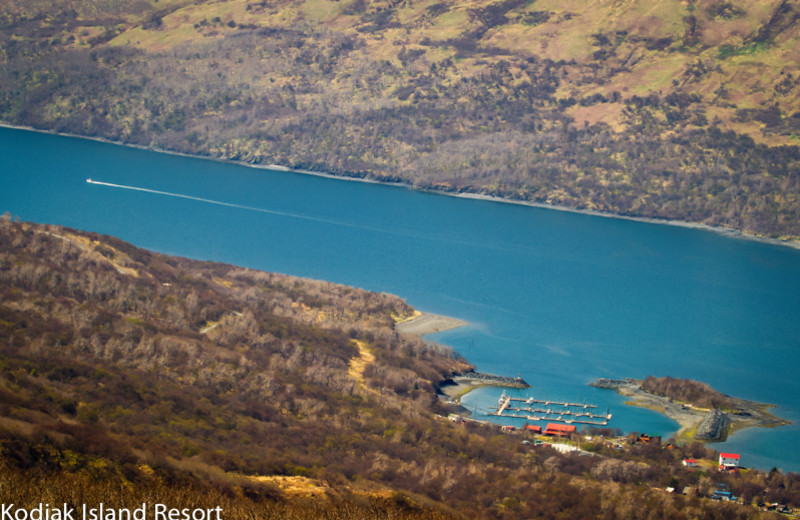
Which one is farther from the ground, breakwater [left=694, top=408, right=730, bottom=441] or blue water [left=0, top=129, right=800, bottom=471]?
blue water [left=0, top=129, right=800, bottom=471]

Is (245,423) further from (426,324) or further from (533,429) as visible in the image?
(426,324)

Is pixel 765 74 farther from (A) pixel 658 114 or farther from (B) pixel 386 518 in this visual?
(B) pixel 386 518

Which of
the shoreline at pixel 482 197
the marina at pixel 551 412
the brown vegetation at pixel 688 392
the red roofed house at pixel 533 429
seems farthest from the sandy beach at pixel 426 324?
the shoreline at pixel 482 197

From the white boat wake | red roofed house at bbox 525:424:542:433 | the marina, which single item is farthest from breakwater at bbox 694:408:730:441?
the white boat wake

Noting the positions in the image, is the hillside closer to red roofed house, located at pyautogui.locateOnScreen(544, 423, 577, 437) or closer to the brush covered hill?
red roofed house, located at pyautogui.locateOnScreen(544, 423, 577, 437)

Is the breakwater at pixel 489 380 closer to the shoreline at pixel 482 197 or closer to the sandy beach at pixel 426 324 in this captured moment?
the sandy beach at pixel 426 324

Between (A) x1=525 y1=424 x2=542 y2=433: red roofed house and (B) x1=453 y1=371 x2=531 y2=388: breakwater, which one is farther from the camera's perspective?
(B) x1=453 y1=371 x2=531 y2=388: breakwater

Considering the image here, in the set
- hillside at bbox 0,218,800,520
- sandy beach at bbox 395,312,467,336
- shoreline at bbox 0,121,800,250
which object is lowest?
hillside at bbox 0,218,800,520

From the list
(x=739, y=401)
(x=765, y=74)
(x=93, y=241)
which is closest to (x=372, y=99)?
(x=765, y=74)
